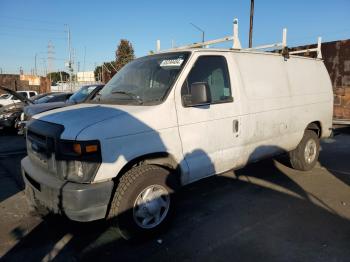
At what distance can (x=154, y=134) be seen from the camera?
3.58 metres

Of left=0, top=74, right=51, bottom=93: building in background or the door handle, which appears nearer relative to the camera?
the door handle

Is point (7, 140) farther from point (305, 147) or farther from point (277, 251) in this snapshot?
point (277, 251)

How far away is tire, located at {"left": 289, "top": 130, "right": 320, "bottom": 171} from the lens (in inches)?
236

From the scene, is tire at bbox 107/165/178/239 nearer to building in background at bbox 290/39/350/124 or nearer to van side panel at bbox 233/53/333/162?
van side panel at bbox 233/53/333/162

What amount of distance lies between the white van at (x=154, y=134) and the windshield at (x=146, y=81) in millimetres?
16

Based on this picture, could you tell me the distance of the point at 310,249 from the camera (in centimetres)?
346

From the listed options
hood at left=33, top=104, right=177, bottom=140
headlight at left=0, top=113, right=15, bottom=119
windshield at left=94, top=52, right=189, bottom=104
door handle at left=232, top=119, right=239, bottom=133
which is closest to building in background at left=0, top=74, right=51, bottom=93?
headlight at left=0, top=113, right=15, bottom=119

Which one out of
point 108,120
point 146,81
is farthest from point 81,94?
point 108,120

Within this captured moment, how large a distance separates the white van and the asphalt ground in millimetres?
372

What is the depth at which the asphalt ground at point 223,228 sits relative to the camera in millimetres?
3453

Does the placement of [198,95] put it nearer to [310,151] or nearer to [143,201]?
[143,201]

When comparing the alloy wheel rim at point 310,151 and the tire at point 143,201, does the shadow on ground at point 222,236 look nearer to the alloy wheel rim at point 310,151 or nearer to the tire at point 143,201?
→ the tire at point 143,201

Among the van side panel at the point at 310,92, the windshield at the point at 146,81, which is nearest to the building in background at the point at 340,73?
the van side panel at the point at 310,92

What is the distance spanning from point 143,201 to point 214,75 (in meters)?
1.89
